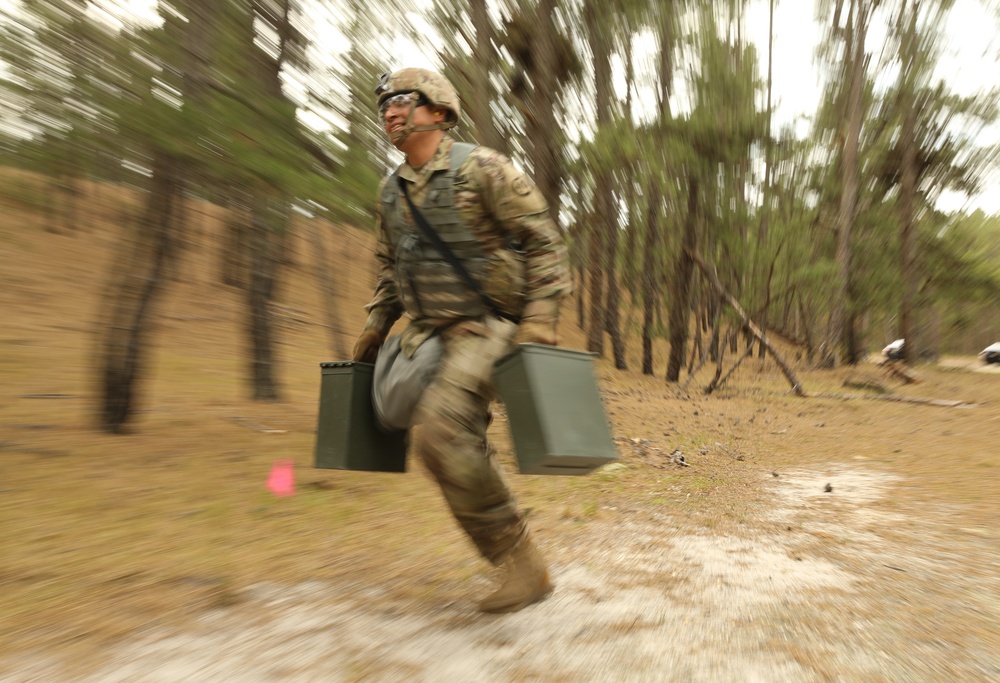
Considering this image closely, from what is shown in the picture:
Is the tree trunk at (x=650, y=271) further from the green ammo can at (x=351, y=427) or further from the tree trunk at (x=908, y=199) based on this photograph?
the green ammo can at (x=351, y=427)

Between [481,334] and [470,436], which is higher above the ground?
[481,334]

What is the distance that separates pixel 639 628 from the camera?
3.30 metres

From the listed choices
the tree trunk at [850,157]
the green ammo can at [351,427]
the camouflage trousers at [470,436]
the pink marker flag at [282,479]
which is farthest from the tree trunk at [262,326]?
the tree trunk at [850,157]

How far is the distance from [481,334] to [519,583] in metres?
1.03

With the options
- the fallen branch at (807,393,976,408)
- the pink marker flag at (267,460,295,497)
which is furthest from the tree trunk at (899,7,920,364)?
the pink marker flag at (267,460,295,497)

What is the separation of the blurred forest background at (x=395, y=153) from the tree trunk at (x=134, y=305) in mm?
21

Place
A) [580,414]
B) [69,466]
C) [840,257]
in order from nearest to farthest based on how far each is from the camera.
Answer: [580,414] < [69,466] < [840,257]

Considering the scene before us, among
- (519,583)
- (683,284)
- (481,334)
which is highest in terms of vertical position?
(683,284)

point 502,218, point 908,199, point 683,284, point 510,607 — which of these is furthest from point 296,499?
point 908,199

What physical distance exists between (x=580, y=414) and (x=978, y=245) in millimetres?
36456

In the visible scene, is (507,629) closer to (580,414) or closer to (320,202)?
(580,414)

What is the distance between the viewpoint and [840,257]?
27375 mm

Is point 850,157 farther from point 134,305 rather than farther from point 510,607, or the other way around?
point 510,607

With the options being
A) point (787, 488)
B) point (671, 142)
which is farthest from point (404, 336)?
point (671, 142)
